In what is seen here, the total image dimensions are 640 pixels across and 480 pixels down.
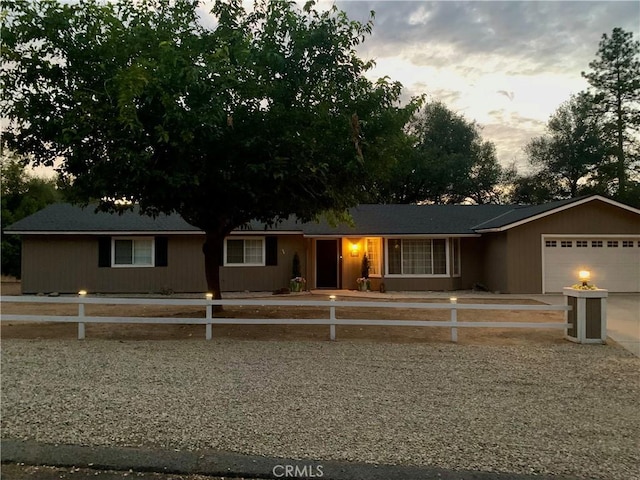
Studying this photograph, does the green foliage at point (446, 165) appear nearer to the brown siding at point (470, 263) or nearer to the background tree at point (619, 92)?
the background tree at point (619, 92)

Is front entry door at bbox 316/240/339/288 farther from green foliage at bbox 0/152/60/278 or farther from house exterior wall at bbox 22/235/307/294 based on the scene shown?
green foliage at bbox 0/152/60/278

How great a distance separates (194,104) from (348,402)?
227 inches

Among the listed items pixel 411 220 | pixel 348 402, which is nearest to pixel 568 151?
pixel 411 220

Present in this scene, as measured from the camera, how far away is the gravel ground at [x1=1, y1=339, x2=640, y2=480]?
3826 millimetres

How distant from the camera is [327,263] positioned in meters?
19.5

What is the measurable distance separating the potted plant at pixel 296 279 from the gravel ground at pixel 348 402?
9881 millimetres

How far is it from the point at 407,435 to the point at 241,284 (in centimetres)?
1464

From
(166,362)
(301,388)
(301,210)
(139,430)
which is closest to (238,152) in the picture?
(301,210)

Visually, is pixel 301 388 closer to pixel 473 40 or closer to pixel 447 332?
pixel 447 332

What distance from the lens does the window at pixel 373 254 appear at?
61.4ft

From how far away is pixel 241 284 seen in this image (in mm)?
18234

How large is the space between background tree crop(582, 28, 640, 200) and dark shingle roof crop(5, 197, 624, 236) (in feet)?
51.9

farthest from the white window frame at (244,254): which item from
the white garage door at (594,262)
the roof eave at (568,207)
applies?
the white garage door at (594,262)

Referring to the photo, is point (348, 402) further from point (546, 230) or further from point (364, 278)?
point (546, 230)
